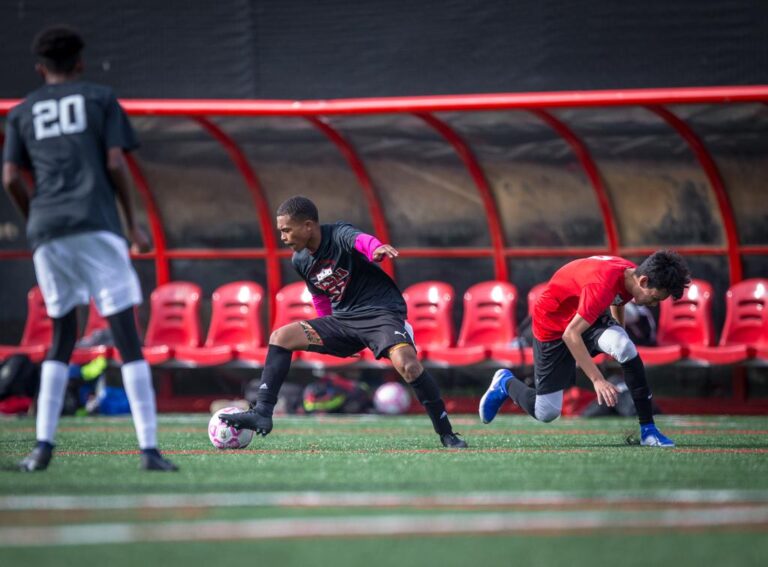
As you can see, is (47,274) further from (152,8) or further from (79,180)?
(152,8)

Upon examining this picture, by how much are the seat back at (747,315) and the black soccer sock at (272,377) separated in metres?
6.27

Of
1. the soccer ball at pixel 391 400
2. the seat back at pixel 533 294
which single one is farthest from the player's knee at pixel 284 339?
the seat back at pixel 533 294

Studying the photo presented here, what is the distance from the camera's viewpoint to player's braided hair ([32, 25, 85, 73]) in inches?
245

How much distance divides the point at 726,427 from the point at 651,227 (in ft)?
11.3

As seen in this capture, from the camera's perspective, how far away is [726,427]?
1095 centimetres

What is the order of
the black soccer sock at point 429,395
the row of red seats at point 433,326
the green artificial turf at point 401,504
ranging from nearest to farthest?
1. the green artificial turf at point 401,504
2. the black soccer sock at point 429,395
3. the row of red seats at point 433,326

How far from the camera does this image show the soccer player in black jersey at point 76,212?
6145 mm

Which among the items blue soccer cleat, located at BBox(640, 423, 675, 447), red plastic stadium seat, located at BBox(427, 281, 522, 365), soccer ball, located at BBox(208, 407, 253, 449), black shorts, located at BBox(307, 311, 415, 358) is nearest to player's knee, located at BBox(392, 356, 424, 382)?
black shorts, located at BBox(307, 311, 415, 358)

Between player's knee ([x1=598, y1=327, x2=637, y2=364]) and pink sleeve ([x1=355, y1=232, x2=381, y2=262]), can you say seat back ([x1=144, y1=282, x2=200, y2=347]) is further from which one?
player's knee ([x1=598, y1=327, x2=637, y2=364])

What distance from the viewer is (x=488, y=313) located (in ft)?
45.5

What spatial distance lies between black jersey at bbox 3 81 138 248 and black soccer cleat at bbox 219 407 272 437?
2.00 metres

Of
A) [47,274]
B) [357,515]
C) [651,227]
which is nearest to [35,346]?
[651,227]

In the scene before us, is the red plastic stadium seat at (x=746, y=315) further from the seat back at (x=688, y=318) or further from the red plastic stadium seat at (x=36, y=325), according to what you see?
the red plastic stadium seat at (x=36, y=325)

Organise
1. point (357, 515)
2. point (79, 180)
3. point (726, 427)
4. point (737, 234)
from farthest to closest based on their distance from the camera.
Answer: point (737, 234) < point (726, 427) < point (79, 180) < point (357, 515)
